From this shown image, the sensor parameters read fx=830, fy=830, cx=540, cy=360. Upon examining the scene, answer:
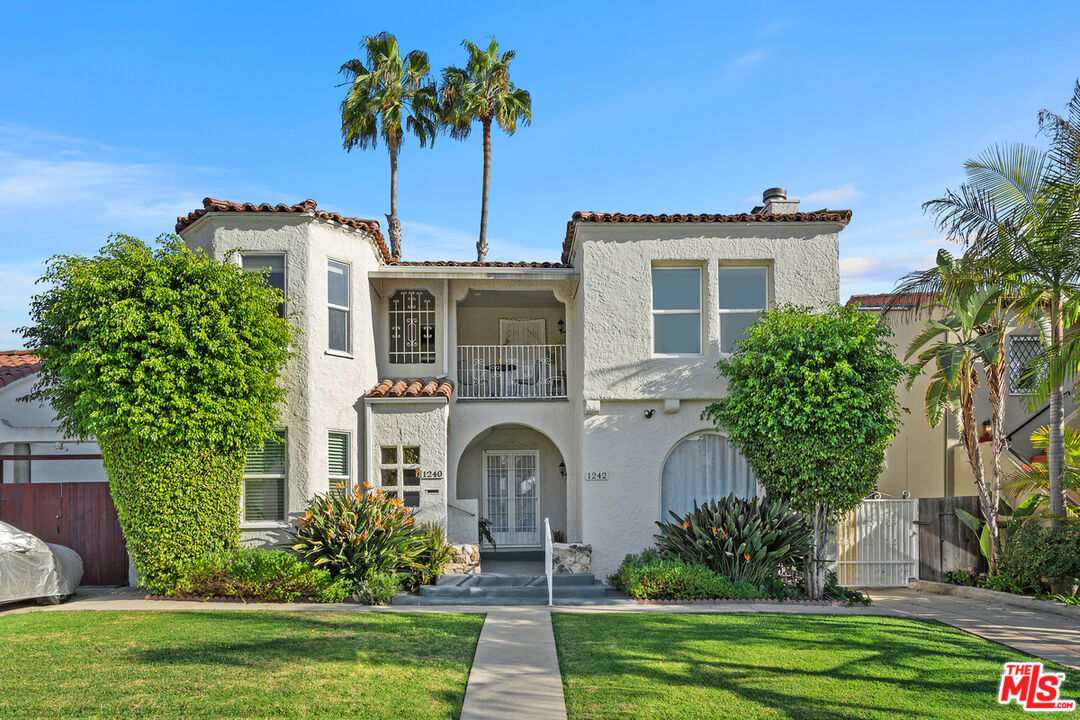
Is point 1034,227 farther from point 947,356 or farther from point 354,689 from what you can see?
point 354,689

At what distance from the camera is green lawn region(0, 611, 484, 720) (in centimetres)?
697

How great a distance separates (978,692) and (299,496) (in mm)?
10286

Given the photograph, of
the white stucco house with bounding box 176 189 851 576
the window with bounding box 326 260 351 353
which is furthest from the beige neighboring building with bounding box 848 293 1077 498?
the window with bounding box 326 260 351 353

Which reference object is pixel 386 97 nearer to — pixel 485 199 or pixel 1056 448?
pixel 485 199

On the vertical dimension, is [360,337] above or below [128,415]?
above

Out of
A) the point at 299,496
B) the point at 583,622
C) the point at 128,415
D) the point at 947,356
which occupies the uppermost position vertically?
the point at 947,356

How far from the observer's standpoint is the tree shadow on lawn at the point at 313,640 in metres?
8.55

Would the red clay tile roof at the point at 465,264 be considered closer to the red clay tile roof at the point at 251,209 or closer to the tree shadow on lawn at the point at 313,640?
the red clay tile roof at the point at 251,209

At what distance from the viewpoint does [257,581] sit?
41.6 feet

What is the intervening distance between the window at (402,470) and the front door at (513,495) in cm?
418

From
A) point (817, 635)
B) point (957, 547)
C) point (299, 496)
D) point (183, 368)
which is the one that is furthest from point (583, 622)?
point (957, 547)

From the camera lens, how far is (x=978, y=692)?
7594mm

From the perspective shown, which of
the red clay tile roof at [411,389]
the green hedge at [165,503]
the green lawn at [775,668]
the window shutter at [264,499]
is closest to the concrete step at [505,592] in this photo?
the green lawn at [775,668]

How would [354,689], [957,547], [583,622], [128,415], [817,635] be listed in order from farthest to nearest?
[957,547] → [128,415] → [583,622] → [817,635] → [354,689]
